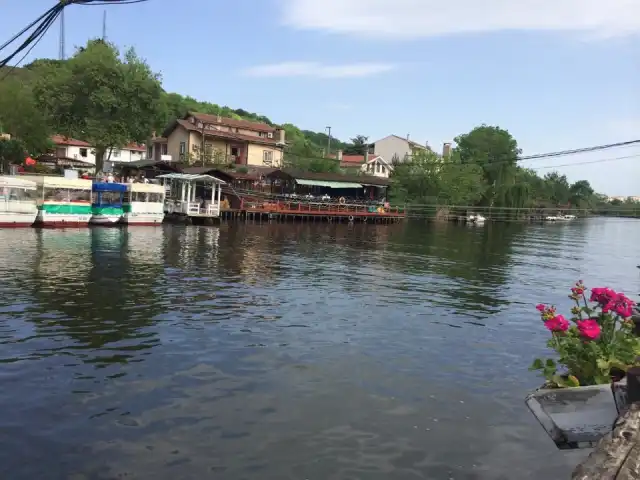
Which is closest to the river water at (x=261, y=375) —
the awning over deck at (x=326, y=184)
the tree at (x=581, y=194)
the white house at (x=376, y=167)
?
the awning over deck at (x=326, y=184)

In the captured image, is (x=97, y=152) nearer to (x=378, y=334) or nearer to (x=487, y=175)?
(x=378, y=334)

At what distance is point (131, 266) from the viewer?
838 inches

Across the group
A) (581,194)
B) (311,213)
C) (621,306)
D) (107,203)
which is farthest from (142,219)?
(581,194)

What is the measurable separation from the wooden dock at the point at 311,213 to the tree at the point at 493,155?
35.8 m

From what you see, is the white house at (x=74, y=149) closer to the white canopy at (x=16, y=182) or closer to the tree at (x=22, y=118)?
the tree at (x=22, y=118)

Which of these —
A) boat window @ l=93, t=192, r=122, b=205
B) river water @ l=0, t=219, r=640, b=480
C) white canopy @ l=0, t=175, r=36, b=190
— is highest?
white canopy @ l=0, t=175, r=36, b=190

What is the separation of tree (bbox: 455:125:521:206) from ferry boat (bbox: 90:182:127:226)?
7171 centimetres

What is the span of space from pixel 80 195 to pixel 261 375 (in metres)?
32.3

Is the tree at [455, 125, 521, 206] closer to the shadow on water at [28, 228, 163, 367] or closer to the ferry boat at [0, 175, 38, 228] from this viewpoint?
the ferry boat at [0, 175, 38, 228]

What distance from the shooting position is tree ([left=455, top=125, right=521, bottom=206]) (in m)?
100

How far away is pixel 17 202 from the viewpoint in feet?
108

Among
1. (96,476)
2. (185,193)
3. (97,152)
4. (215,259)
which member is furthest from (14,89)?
(96,476)

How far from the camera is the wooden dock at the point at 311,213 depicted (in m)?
56.2

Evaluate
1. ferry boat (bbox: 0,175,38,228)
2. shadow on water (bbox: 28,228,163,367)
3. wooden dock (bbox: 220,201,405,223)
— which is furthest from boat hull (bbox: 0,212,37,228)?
wooden dock (bbox: 220,201,405,223)
